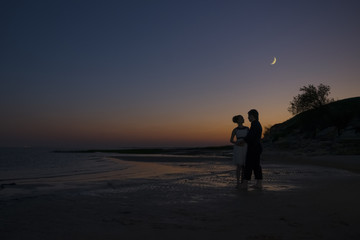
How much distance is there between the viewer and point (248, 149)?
392 inches

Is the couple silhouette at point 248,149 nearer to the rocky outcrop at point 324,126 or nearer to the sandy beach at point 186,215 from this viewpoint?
the sandy beach at point 186,215

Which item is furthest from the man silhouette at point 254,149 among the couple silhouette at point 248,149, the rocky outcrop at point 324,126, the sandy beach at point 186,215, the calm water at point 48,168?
the rocky outcrop at point 324,126

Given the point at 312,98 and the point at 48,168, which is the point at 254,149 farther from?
the point at 312,98

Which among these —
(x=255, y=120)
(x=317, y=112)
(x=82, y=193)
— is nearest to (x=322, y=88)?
(x=317, y=112)

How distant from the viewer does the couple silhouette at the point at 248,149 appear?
9.70m

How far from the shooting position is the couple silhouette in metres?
9.70

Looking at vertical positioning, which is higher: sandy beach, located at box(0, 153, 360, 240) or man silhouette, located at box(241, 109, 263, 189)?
man silhouette, located at box(241, 109, 263, 189)

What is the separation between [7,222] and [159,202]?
11.0 ft

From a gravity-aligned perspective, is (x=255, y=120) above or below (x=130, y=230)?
above

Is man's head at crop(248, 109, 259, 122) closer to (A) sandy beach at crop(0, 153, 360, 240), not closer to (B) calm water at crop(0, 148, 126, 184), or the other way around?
(A) sandy beach at crop(0, 153, 360, 240)

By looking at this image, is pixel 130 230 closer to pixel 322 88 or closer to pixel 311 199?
pixel 311 199

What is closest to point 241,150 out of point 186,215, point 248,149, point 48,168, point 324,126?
point 248,149

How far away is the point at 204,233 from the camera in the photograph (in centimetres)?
466

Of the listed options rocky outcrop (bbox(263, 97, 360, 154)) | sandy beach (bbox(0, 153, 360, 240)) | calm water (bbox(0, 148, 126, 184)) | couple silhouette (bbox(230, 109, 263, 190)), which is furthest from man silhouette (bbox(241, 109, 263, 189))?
rocky outcrop (bbox(263, 97, 360, 154))
